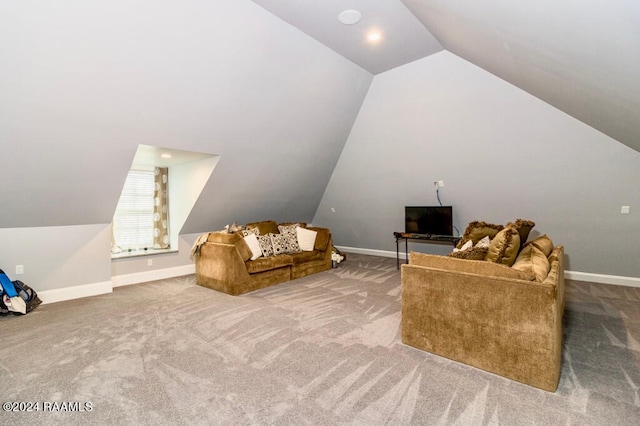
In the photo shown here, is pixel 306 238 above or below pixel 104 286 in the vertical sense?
above

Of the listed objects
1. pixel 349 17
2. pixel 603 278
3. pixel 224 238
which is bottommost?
pixel 603 278

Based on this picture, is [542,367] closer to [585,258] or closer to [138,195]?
[585,258]

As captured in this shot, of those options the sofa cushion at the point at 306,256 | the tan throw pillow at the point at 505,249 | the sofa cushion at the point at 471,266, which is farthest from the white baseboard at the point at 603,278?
the sofa cushion at the point at 306,256

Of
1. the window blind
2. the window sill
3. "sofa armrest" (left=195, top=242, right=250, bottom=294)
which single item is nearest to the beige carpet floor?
"sofa armrest" (left=195, top=242, right=250, bottom=294)

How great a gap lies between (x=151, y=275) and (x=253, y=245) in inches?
77.7

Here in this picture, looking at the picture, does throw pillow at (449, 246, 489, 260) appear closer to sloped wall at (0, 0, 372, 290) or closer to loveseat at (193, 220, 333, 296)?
loveseat at (193, 220, 333, 296)

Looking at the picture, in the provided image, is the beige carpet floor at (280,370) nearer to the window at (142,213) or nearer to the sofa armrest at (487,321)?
the sofa armrest at (487,321)

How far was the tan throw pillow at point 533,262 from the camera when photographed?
2.20m

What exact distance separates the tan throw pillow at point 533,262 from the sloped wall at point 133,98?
3.34 meters

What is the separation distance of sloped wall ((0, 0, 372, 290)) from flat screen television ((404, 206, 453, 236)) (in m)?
2.17

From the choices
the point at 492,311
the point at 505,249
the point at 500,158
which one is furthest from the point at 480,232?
the point at 492,311

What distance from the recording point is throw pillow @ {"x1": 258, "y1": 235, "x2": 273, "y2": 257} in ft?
16.4

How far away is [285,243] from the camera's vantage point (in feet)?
17.6

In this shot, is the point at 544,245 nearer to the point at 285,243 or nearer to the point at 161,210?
the point at 285,243
